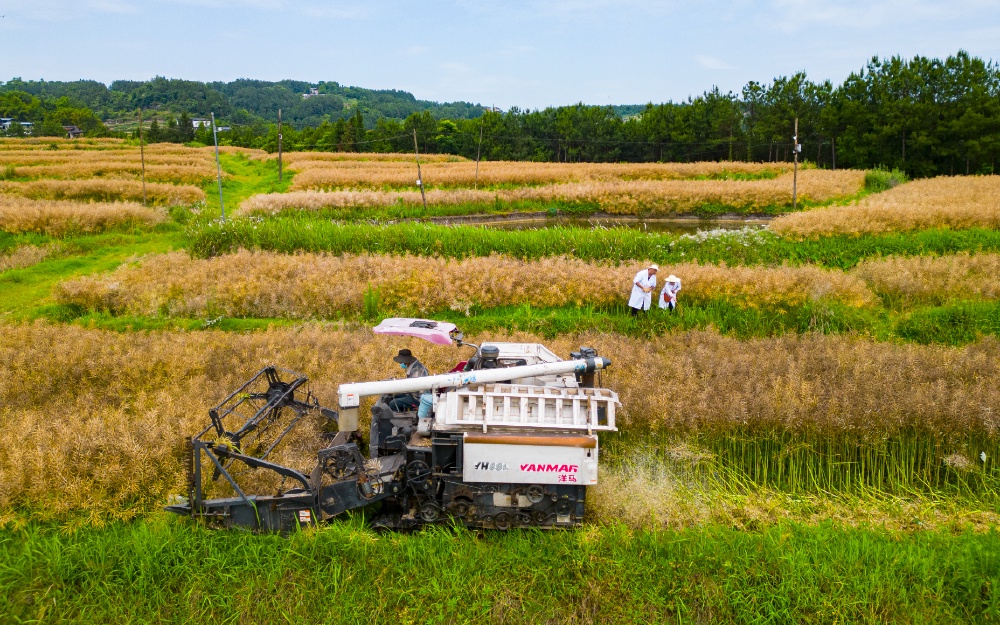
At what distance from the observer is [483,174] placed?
3756 cm

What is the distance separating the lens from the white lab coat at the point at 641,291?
12.8 m

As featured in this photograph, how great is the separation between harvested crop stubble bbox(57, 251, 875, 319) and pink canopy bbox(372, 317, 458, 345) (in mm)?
5193

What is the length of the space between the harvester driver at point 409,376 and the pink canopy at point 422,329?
0.66m

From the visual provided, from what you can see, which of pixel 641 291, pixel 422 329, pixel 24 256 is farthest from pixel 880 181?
pixel 24 256

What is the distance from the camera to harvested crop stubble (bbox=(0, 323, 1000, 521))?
21.5ft

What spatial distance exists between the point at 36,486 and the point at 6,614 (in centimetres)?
154

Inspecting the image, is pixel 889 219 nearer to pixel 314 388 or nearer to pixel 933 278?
pixel 933 278

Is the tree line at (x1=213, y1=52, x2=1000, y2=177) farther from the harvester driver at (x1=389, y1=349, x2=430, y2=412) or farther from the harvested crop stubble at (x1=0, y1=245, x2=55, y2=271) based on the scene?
the harvester driver at (x1=389, y1=349, x2=430, y2=412)

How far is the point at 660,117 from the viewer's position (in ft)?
201

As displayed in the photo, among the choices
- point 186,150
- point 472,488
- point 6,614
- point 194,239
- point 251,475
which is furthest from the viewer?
point 186,150

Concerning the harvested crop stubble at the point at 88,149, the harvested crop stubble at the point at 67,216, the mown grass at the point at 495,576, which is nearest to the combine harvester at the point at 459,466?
the mown grass at the point at 495,576

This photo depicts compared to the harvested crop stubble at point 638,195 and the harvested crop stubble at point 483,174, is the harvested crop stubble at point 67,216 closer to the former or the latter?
the harvested crop stubble at point 638,195

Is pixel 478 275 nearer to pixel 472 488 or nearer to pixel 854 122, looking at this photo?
pixel 472 488

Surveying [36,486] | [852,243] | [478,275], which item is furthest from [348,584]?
[852,243]
